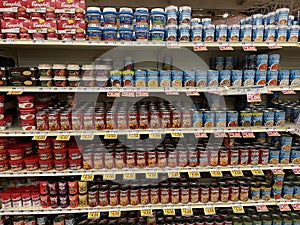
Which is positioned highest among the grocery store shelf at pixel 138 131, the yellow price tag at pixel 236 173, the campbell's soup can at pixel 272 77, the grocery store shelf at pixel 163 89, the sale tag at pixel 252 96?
the campbell's soup can at pixel 272 77

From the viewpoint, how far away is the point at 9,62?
2.29 meters

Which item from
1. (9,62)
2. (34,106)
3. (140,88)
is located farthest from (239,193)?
(9,62)

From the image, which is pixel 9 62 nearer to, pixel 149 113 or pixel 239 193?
pixel 149 113

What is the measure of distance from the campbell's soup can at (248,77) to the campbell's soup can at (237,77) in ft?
0.12

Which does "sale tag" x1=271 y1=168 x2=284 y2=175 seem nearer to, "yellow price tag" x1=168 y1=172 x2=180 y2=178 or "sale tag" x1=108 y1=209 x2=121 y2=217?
"yellow price tag" x1=168 y1=172 x2=180 y2=178

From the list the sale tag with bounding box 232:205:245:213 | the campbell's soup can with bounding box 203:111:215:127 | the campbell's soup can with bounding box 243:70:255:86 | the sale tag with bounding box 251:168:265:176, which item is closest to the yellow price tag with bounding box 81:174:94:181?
the campbell's soup can with bounding box 203:111:215:127

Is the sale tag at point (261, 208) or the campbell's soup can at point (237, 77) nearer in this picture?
the campbell's soup can at point (237, 77)

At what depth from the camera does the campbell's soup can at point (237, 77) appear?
6.96 ft

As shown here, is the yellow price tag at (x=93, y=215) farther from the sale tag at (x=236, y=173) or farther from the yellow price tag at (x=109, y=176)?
the sale tag at (x=236, y=173)

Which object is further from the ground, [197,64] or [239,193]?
[197,64]

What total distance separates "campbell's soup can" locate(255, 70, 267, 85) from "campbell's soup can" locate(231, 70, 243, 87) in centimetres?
14

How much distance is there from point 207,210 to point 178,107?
3.38 feet

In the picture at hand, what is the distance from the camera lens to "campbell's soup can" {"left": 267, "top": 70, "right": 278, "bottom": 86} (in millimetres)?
2121

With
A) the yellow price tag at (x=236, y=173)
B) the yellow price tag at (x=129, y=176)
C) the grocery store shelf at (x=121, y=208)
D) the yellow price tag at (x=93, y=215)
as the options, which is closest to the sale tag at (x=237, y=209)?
the grocery store shelf at (x=121, y=208)
